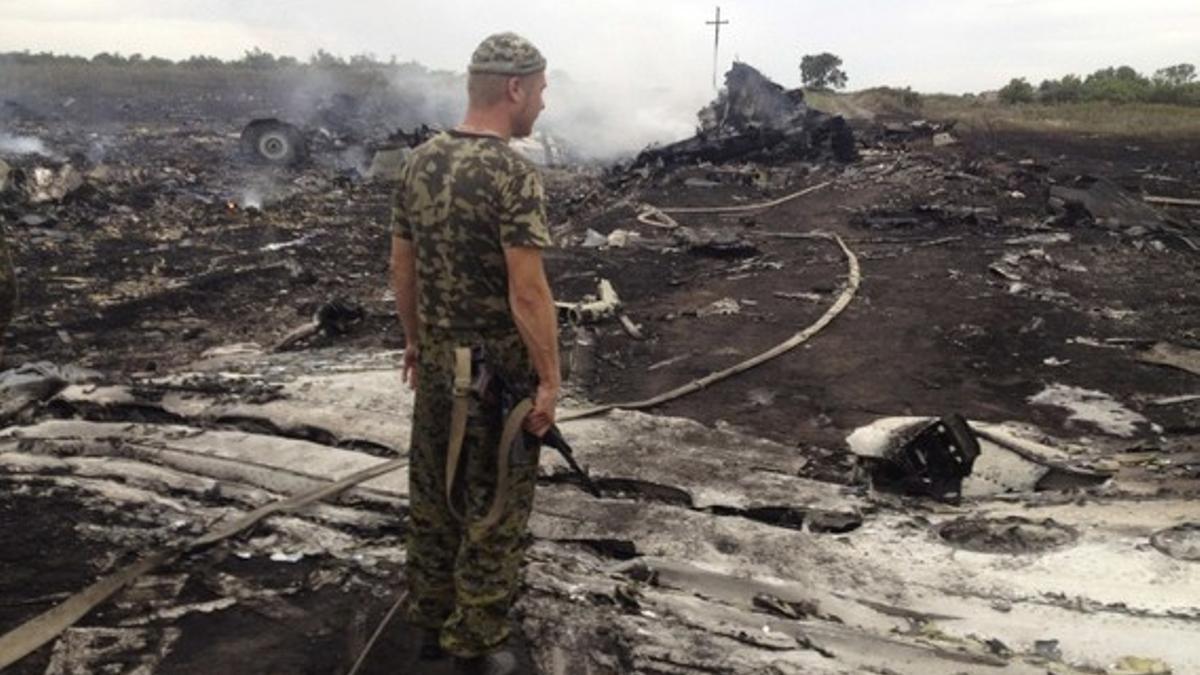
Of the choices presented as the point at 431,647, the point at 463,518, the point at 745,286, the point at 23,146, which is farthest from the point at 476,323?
the point at 23,146

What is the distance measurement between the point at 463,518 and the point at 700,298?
606 centimetres

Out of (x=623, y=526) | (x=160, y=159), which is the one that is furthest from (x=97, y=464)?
(x=160, y=159)

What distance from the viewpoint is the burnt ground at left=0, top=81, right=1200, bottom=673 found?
12.9 ft

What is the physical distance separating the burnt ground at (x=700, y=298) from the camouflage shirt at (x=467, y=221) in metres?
1.15

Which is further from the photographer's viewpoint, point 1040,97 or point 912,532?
point 1040,97

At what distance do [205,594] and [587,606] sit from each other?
4.50 feet

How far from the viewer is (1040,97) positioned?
123ft

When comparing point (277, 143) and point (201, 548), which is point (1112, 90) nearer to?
point (277, 143)

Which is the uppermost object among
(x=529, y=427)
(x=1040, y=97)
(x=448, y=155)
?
(x=1040, y=97)

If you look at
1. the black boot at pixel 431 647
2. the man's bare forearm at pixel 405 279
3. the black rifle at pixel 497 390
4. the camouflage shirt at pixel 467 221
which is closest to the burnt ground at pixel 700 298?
the black boot at pixel 431 647

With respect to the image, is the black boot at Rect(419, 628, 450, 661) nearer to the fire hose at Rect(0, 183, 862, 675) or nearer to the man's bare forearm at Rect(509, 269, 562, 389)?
the fire hose at Rect(0, 183, 862, 675)

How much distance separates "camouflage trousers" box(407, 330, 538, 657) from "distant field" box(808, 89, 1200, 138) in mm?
25971

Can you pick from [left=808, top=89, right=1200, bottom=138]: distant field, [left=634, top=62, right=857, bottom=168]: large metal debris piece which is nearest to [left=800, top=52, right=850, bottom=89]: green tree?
[left=808, top=89, right=1200, bottom=138]: distant field

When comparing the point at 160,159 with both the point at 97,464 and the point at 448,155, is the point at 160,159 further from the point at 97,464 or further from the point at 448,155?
the point at 448,155
